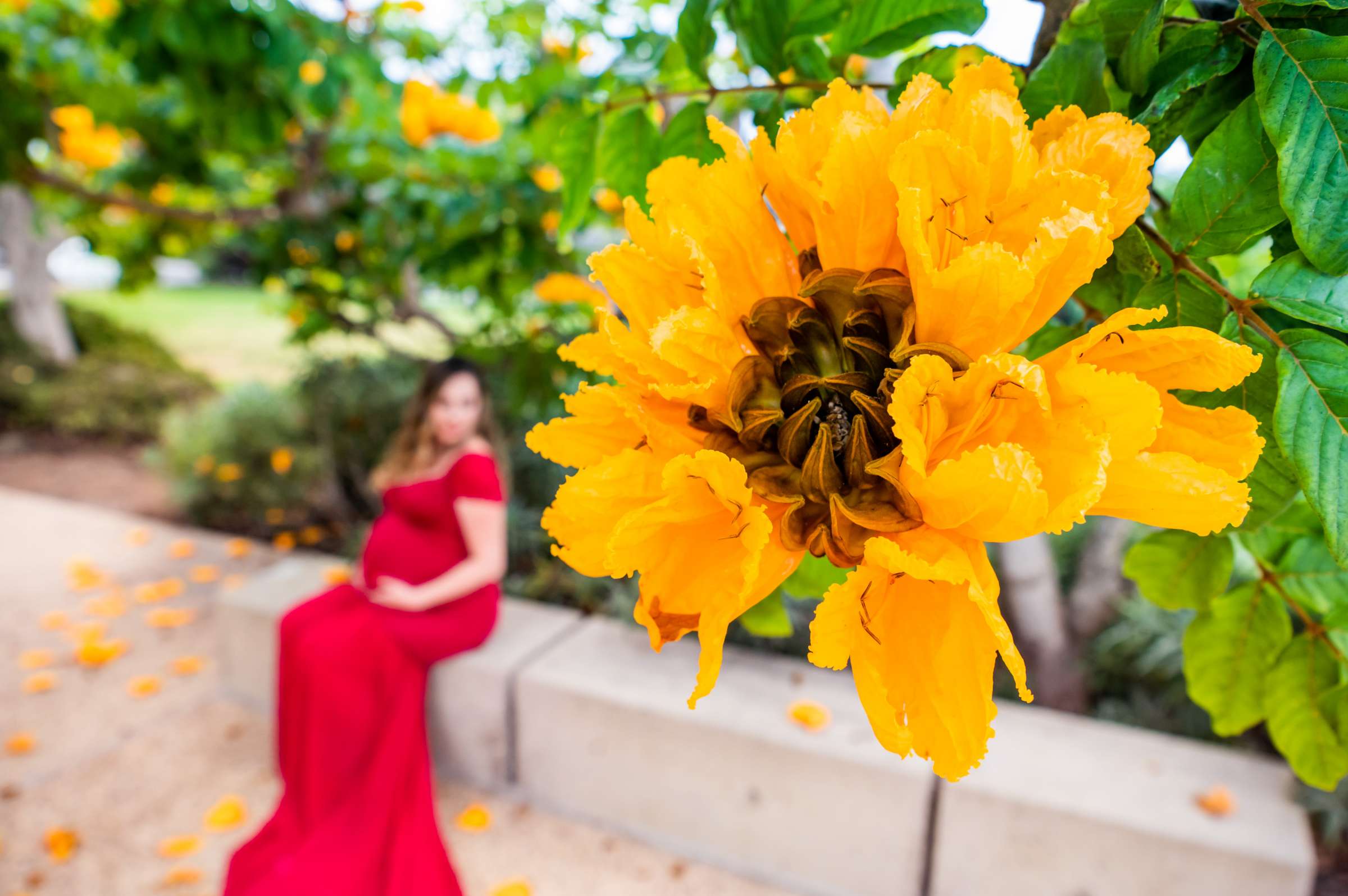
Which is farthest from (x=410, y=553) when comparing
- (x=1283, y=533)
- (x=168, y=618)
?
(x=1283, y=533)

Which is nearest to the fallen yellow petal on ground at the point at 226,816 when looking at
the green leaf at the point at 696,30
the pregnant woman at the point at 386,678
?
the pregnant woman at the point at 386,678

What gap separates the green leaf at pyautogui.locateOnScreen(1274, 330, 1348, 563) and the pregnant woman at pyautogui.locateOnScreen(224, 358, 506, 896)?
8.26 feet

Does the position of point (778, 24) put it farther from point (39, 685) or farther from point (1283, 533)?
point (39, 685)

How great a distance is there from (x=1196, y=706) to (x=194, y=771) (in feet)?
11.9

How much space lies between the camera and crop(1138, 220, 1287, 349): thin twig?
48 centimetres

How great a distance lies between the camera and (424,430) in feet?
10.6

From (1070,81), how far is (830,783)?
2.13 m

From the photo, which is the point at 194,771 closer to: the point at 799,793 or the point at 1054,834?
the point at 799,793

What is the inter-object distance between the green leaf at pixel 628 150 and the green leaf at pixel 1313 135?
1.75 ft

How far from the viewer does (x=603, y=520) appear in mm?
426

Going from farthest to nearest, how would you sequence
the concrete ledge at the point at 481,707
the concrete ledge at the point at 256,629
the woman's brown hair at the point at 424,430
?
the concrete ledge at the point at 256,629 → the woman's brown hair at the point at 424,430 → the concrete ledge at the point at 481,707

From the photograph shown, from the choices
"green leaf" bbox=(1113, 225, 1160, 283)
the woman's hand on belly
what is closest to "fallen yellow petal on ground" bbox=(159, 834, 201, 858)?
A: the woman's hand on belly

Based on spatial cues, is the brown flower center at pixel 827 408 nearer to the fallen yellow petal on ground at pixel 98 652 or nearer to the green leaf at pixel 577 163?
the green leaf at pixel 577 163

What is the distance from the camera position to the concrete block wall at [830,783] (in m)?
2.00
